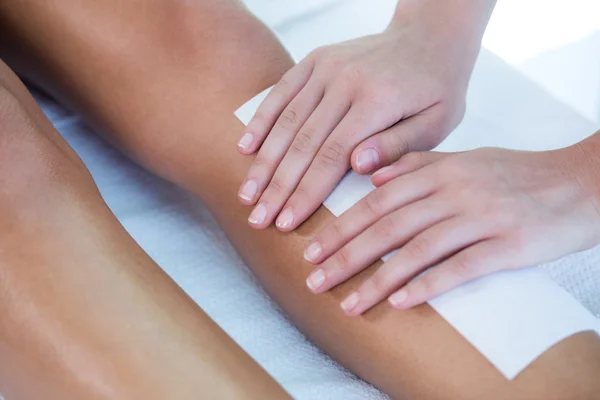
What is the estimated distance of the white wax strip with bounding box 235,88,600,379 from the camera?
68 cm

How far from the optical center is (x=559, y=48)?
142cm

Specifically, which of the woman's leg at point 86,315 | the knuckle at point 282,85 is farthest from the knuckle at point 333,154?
the woman's leg at point 86,315

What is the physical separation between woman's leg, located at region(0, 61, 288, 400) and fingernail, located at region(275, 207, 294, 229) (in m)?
0.14

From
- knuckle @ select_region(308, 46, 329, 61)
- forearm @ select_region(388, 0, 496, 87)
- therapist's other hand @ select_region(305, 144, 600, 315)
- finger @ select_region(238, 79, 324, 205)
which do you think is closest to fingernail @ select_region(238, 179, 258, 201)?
finger @ select_region(238, 79, 324, 205)

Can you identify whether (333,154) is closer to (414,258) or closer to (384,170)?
(384,170)

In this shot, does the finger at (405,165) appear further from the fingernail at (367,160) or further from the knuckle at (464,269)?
the knuckle at (464,269)

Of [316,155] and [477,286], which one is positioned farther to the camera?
[316,155]

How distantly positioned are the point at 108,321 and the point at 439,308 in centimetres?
32

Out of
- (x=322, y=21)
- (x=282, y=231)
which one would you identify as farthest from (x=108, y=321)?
(x=322, y=21)

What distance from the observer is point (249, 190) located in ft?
2.67

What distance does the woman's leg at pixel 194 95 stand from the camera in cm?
79

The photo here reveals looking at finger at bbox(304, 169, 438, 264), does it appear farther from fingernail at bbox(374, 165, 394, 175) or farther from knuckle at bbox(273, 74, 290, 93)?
knuckle at bbox(273, 74, 290, 93)

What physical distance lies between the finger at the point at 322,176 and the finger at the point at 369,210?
4 cm

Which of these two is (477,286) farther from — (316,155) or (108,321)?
(108,321)
